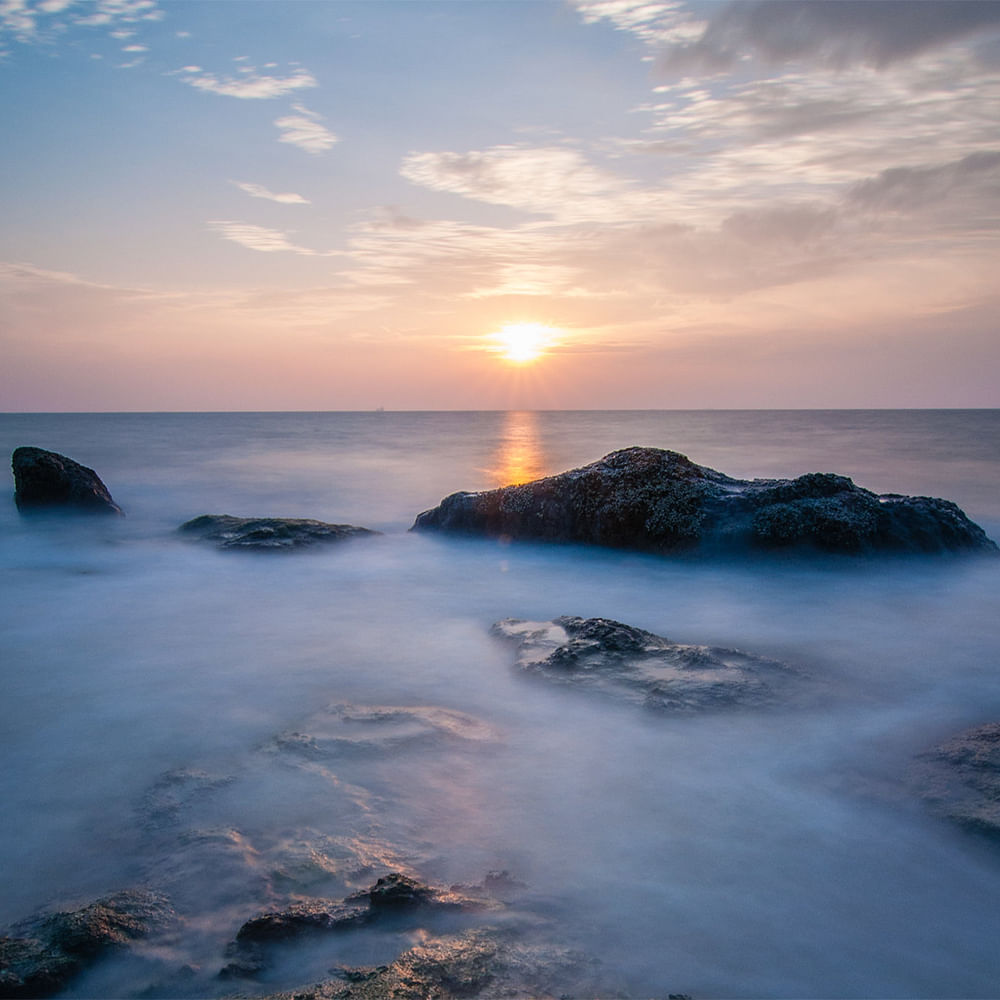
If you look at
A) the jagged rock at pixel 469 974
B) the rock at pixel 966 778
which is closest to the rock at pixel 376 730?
the jagged rock at pixel 469 974

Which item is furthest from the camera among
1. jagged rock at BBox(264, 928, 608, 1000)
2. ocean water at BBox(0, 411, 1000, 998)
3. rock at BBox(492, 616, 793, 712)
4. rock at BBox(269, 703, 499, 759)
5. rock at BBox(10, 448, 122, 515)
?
rock at BBox(10, 448, 122, 515)

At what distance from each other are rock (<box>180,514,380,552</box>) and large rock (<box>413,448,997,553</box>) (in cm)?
261

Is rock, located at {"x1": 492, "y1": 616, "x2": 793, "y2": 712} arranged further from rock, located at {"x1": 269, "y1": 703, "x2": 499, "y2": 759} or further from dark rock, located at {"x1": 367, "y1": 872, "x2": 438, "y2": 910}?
dark rock, located at {"x1": 367, "y1": 872, "x2": 438, "y2": 910}

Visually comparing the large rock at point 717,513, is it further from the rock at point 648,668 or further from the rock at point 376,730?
the rock at point 376,730

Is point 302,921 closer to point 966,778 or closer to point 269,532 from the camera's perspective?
point 966,778

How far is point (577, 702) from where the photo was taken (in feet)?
14.5

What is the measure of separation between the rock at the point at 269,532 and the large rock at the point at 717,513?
261cm

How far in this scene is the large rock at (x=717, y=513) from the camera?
8.55 m

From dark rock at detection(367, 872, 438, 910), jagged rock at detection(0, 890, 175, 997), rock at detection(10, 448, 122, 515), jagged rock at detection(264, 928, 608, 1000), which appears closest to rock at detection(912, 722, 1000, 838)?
jagged rock at detection(264, 928, 608, 1000)

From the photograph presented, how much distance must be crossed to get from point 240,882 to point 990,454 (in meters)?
32.4

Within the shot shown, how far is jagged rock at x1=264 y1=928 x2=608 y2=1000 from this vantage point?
209cm

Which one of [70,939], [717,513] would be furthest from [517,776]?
[717,513]

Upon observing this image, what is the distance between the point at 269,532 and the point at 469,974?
8.68 meters

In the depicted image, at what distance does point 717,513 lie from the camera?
29.3ft
